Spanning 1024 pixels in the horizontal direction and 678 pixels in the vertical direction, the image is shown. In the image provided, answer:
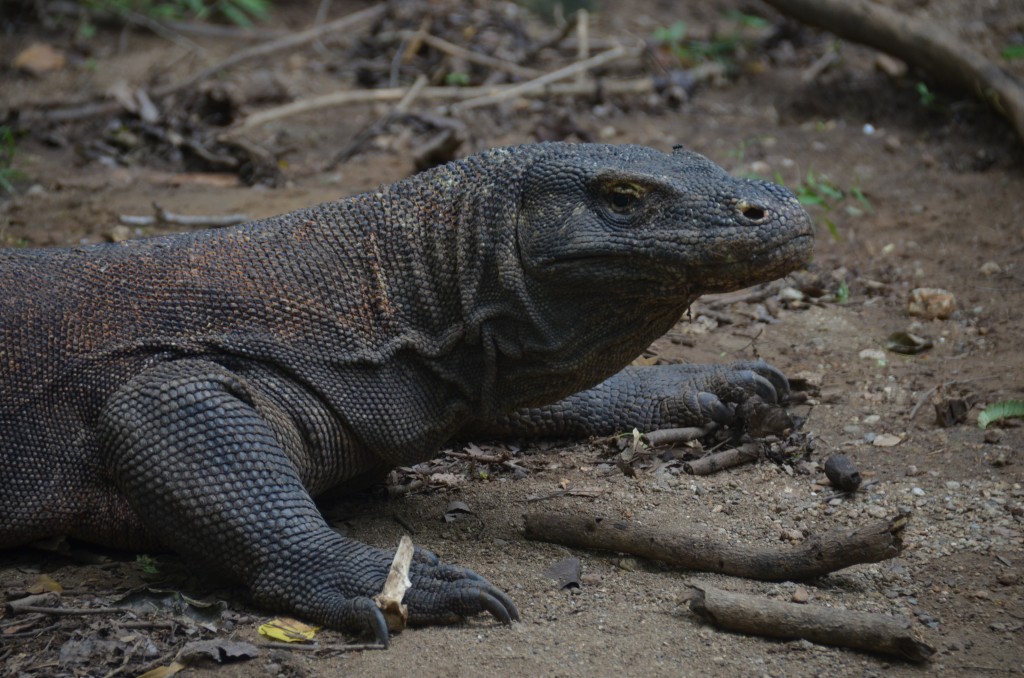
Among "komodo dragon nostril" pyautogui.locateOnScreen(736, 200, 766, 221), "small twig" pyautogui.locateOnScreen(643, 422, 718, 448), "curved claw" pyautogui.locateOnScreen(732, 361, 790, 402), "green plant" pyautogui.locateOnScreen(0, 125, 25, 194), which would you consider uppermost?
"komodo dragon nostril" pyautogui.locateOnScreen(736, 200, 766, 221)

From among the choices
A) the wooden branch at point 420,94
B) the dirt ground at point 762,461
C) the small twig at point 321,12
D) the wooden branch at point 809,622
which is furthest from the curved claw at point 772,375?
the small twig at point 321,12

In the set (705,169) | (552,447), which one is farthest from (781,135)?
(705,169)

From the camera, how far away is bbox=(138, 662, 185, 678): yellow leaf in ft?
12.4

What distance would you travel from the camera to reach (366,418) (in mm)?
4723

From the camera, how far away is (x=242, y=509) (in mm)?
4211

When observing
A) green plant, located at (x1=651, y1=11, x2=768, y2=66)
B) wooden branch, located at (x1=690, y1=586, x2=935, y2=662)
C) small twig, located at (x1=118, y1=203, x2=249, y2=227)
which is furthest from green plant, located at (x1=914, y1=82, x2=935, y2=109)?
wooden branch, located at (x1=690, y1=586, x2=935, y2=662)

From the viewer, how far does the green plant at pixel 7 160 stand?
9.28 meters

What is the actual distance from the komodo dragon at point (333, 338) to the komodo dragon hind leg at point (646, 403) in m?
1.09

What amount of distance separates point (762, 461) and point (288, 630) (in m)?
2.60

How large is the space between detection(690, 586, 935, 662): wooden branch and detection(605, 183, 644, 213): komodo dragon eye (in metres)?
1.53

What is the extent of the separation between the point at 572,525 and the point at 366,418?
1.00m

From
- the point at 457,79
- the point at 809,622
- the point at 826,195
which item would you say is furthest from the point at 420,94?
the point at 809,622

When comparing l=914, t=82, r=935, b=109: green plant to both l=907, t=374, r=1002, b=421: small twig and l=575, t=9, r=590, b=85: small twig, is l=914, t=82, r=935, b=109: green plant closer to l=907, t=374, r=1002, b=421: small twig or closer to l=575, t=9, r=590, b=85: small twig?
l=575, t=9, r=590, b=85: small twig

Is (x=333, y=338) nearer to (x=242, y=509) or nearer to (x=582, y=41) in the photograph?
(x=242, y=509)
